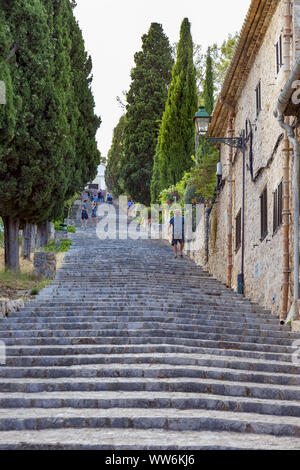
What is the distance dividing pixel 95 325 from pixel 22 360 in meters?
1.91

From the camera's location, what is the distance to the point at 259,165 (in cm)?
1303

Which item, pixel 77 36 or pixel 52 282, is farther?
pixel 77 36

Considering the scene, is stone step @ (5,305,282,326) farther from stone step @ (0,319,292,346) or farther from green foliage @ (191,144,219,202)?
green foliage @ (191,144,219,202)

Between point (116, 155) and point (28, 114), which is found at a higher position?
point (116, 155)

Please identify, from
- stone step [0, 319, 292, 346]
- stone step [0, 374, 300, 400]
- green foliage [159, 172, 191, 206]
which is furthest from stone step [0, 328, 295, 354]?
green foliage [159, 172, 191, 206]

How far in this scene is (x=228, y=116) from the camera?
17.4 metres

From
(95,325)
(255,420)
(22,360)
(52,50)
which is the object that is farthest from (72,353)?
(52,50)

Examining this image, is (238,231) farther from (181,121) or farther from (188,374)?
(181,121)

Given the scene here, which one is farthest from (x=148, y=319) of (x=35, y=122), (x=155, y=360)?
(x=35, y=122)

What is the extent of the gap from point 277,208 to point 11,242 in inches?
372

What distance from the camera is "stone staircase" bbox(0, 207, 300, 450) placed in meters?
5.91

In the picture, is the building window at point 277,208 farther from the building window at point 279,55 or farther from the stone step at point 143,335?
the stone step at point 143,335

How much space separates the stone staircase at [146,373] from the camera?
591 cm
